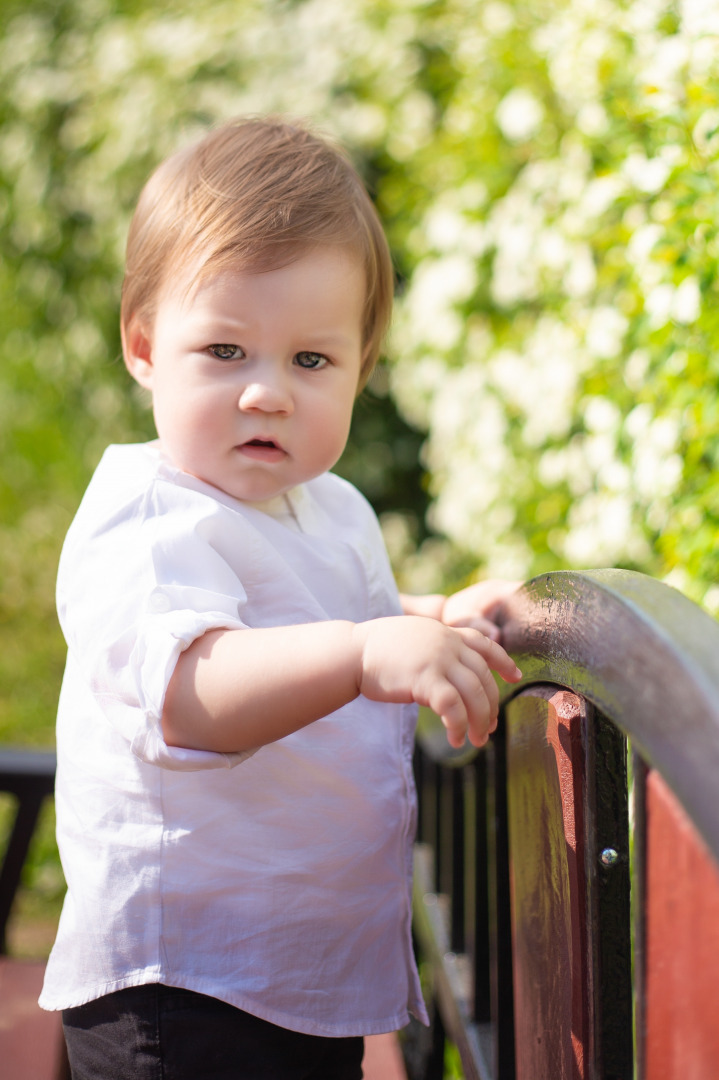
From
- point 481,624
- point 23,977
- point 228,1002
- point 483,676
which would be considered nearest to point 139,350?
point 481,624

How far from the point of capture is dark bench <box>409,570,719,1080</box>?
589mm

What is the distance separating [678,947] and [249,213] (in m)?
0.92

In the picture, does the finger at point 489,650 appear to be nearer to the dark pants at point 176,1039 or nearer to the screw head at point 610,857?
the screw head at point 610,857

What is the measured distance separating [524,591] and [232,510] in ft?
1.15

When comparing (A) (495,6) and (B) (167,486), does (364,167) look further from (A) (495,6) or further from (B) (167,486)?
(B) (167,486)

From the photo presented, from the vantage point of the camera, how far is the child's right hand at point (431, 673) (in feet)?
2.95

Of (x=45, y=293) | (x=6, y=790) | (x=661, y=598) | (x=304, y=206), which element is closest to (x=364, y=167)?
(x=45, y=293)

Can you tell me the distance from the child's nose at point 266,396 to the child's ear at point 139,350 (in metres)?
0.22

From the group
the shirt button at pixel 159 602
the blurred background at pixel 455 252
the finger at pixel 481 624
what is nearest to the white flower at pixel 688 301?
the blurred background at pixel 455 252

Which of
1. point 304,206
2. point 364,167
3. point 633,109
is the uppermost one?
point 364,167

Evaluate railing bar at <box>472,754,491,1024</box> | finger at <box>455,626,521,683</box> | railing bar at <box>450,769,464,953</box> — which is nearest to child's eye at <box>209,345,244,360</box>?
finger at <box>455,626,521,683</box>

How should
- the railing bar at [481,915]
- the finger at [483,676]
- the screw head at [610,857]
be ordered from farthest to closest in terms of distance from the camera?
the railing bar at [481,915] < the finger at [483,676] < the screw head at [610,857]

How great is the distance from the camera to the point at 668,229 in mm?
1980

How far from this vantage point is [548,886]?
0.99 metres
